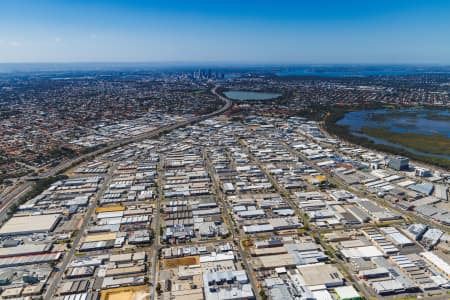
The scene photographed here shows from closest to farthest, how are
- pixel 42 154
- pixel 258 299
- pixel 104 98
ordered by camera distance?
pixel 258 299, pixel 42 154, pixel 104 98

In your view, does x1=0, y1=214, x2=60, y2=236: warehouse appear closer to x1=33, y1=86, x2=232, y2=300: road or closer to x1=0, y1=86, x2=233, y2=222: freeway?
x1=0, y1=86, x2=233, y2=222: freeway

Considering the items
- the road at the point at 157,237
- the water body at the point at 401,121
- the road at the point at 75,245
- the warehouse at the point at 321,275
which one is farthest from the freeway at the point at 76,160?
the water body at the point at 401,121

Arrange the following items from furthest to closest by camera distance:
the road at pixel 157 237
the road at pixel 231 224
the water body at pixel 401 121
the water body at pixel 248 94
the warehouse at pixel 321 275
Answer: the water body at pixel 248 94 < the water body at pixel 401 121 < the road at pixel 231 224 < the road at pixel 157 237 < the warehouse at pixel 321 275

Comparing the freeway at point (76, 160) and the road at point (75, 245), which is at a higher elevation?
the freeway at point (76, 160)

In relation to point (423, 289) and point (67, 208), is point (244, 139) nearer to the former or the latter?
point (67, 208)

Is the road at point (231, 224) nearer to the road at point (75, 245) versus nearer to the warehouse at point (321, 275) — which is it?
the warehouse at point (321, 275)

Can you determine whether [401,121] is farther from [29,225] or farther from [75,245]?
[29,225]

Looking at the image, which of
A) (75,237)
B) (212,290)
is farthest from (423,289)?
(75,237)
